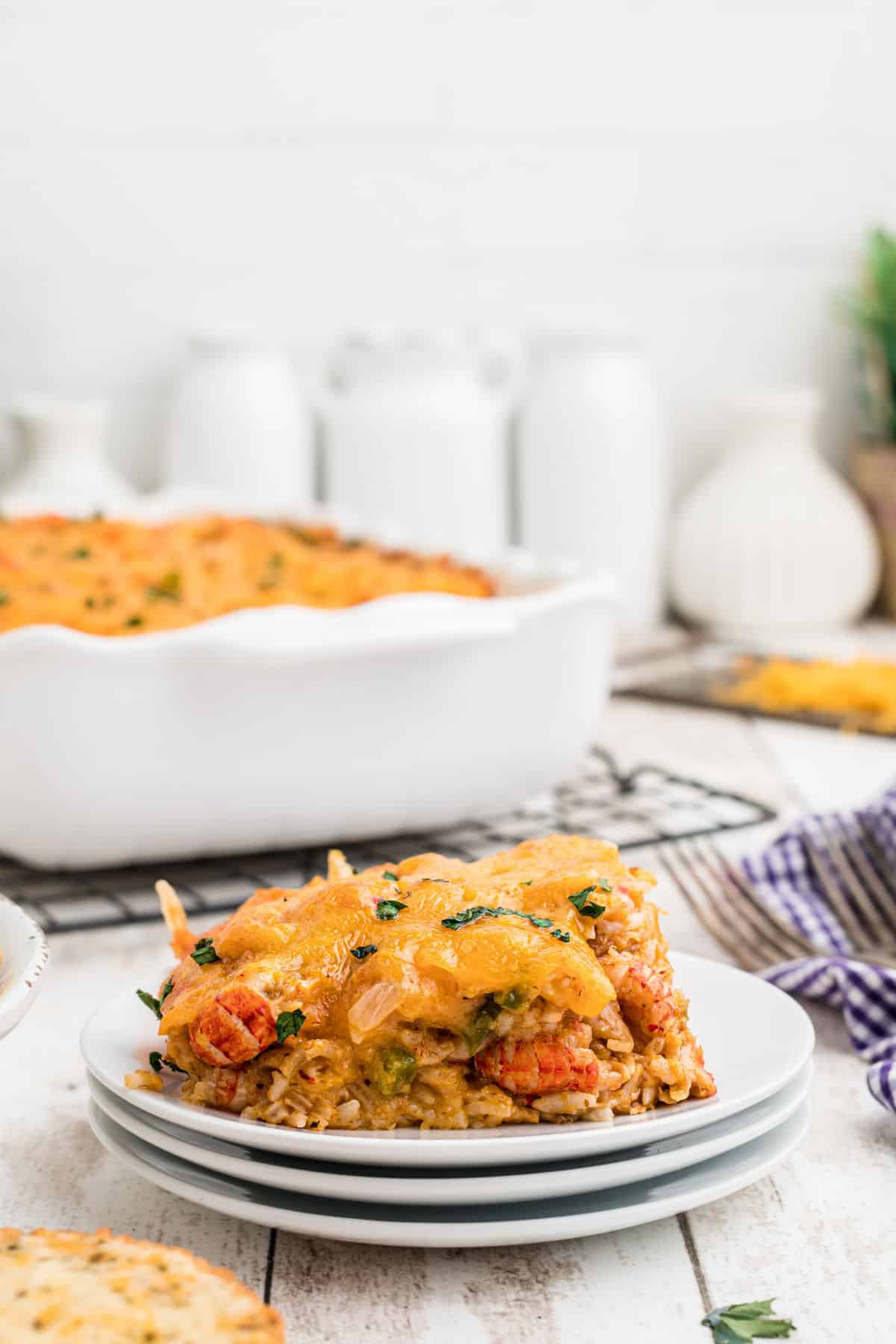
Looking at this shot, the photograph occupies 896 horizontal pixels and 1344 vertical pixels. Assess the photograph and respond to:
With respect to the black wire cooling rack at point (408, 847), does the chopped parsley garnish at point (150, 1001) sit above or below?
above

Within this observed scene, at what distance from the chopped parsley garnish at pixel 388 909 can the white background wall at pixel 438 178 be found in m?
2.98

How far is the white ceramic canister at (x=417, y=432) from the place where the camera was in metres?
3.66

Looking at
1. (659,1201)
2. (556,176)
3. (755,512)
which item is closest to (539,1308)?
(659,1201)

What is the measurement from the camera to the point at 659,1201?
3.24 feet

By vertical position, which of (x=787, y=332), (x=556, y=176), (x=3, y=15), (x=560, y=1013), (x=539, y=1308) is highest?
(x=3, y=15)

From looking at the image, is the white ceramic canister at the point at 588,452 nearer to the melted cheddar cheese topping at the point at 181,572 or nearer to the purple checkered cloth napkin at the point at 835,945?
the melted cheddar cheese topping at the point at 181,572

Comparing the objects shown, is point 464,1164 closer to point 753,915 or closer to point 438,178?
point 753,915

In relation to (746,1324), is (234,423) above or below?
above

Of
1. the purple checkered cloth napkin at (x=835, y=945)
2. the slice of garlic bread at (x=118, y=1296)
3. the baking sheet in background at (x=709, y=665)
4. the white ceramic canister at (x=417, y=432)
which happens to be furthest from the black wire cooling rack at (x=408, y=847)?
the white ceramic canister at (x=417, y=432)

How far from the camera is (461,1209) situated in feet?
3.23

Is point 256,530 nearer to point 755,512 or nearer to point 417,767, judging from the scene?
point 417,767

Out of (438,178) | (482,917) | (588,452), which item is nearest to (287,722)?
(482,917)

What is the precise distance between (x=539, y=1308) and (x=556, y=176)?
3.53 metres

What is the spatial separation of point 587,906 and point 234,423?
2.77 m
